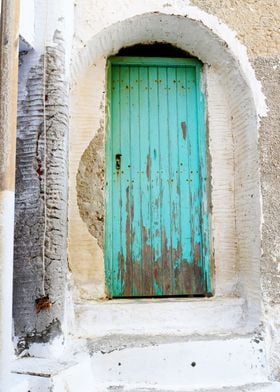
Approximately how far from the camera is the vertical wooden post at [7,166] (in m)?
2.36

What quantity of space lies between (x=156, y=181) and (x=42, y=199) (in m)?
1.03

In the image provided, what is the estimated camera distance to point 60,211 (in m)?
3.25

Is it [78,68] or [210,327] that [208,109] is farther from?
[210,327]

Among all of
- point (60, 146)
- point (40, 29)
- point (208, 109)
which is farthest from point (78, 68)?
point (208, 109)

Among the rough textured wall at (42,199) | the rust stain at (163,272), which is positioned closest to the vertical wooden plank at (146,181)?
the rust stain at (163,272)

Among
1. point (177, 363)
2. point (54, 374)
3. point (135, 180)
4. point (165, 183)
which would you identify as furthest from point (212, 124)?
point (54, 374)

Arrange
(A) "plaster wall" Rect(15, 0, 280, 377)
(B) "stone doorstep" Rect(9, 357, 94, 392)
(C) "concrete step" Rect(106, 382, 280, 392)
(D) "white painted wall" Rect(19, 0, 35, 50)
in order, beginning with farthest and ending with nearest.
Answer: (A) "plaster wall" Rect(15, 0, 280, 377) → (D) "white painted wall" Rect(19, 0, 35, 50) → (C) "concrete step" Rect(106, 382, 280, 392) → (B) "stone doorstep" Rect(9, 357, 94, 392)

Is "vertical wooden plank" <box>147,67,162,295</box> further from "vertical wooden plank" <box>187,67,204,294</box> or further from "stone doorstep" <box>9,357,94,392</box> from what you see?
"stone doorstep" <box>9,357,94,392</box>

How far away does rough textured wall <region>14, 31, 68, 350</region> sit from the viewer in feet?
10.3

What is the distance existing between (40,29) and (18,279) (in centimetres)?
172

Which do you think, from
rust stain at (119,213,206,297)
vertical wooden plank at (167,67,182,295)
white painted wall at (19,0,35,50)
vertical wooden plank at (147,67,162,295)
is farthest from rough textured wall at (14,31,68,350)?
vertical wooden plank at (167,67,182,295)

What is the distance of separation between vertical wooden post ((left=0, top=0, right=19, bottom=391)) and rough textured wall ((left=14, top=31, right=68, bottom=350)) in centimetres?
72

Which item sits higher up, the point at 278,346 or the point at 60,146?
the point at 60,146

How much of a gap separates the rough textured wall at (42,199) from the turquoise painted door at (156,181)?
2.03ft
